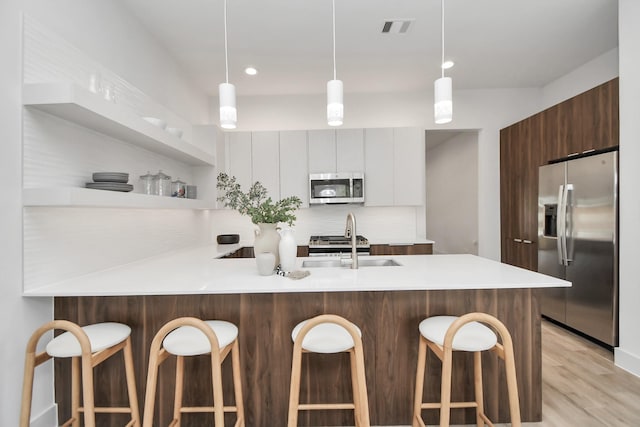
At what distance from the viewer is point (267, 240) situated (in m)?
2.08

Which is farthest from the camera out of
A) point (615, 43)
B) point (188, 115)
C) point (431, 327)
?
point (188, 115)

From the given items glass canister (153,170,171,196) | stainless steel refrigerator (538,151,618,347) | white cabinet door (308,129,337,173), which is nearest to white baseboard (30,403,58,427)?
glass canister (153,170,171,196)

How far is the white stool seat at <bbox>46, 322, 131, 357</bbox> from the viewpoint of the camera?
1425 millimetres

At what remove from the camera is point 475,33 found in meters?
2.99

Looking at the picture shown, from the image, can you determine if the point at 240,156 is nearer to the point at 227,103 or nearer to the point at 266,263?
the point at 227,103

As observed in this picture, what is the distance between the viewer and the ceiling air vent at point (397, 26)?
2752mm

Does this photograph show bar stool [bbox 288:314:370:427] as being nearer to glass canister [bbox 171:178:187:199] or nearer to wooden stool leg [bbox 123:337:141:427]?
wooden stool leg [bbox 123:337:141:427]

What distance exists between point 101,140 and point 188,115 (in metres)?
1.68

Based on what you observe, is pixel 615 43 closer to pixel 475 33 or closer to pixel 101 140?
pixel 475 33

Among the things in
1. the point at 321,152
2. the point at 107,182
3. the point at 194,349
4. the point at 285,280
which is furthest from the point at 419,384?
the point at 321,152

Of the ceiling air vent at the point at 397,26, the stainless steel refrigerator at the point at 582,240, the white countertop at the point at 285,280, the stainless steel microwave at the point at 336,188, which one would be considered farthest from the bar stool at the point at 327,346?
the stainless steel microwave at the point at 336,188

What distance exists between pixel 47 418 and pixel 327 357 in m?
1.52

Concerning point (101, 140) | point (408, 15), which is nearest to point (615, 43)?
point (408, 15)

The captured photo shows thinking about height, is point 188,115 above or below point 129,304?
above
